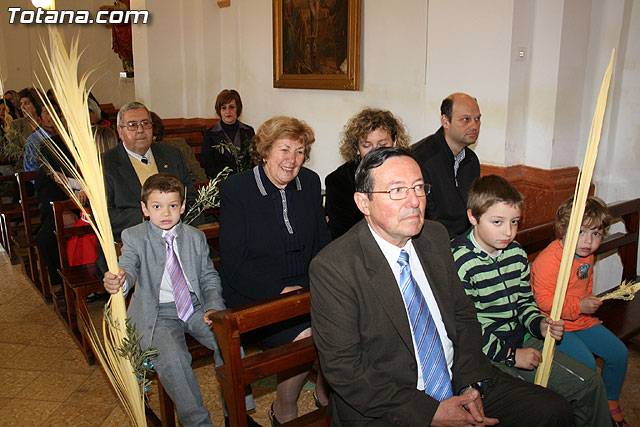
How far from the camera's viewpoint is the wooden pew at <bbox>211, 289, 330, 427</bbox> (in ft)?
7.22

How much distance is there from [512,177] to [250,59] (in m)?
4.50

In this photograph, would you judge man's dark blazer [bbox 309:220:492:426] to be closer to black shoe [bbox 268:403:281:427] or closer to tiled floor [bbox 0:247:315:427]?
black shoe [bbox 268:403:281:427]

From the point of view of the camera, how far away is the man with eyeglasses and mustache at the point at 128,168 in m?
3.79

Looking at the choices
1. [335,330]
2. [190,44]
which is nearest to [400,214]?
[335,330]

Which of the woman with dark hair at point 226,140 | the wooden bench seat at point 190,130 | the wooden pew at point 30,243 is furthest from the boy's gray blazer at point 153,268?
the wooden bench seat at point 190,130

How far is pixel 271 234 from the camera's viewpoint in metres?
3.03

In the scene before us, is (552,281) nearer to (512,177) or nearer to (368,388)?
(368,388)

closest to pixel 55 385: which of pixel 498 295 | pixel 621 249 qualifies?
pixel 498 295

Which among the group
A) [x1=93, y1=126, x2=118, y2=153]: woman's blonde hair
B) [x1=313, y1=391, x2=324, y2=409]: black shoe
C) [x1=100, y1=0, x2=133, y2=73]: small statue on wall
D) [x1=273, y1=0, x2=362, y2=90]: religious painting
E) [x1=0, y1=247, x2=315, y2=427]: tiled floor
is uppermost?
[x1=100, y1=0, x2=133, y2=73]: small statue on wall

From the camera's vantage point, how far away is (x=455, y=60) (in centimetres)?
471

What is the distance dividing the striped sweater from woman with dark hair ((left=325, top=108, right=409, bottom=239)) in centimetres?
98

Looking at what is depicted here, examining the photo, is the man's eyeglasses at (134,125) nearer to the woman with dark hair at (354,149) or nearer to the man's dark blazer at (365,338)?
the woman with dark hair at (354,149)

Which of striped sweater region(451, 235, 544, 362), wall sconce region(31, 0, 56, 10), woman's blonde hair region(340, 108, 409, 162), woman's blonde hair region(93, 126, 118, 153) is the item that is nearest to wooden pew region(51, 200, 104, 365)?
woman's blonde hair region(93, 126, 118, 153)

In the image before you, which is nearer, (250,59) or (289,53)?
(289,53)
